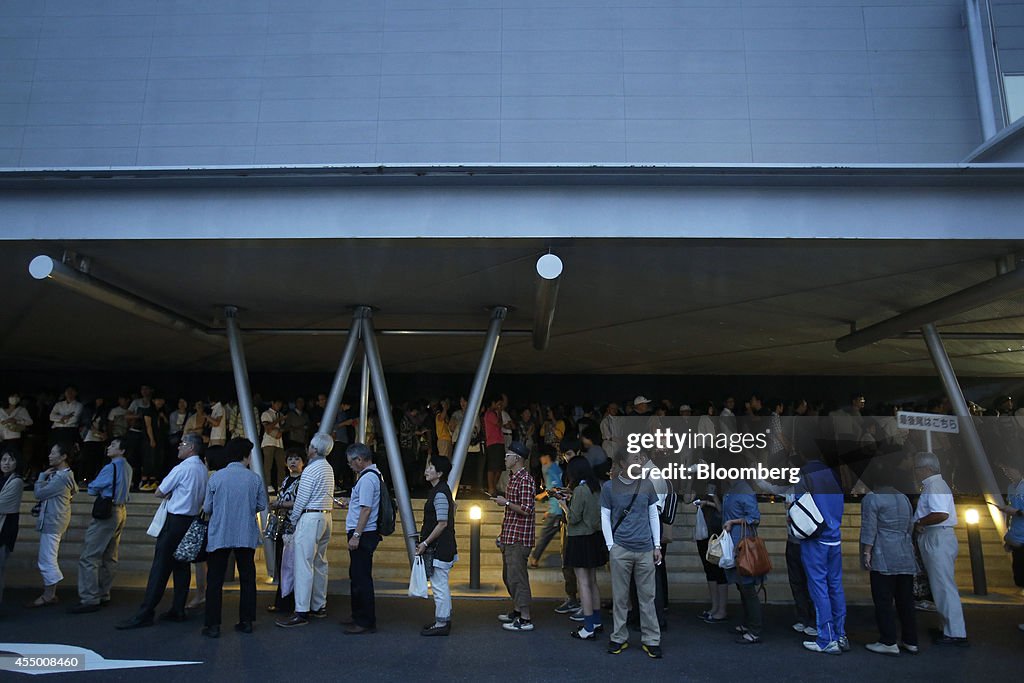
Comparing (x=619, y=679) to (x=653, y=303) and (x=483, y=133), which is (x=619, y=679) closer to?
(x=653, y=303)

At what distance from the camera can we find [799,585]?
21.9ft

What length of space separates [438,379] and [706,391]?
267 inches

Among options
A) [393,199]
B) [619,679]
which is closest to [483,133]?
[393,199]

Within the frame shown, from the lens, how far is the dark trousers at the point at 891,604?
19.8 feet

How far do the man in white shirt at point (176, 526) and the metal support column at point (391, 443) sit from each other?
7.76 feet

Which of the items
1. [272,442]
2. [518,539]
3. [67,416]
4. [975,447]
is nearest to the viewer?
[518,539]

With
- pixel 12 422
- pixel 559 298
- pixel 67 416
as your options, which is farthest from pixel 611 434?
pixel 12 422

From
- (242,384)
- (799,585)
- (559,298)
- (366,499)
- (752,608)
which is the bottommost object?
(752,608)

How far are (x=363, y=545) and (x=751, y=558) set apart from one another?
3.69m

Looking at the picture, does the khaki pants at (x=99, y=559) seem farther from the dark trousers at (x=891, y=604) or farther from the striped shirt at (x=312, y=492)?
the dark trousers at (x=891, y=604)

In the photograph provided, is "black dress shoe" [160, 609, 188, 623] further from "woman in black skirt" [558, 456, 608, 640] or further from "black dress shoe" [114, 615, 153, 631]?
"woman in black skirt" [558, 456, 608, 640]

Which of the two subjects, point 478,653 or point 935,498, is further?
point 935,498

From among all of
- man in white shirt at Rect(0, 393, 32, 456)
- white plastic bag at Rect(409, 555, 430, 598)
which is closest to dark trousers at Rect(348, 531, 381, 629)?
white plastic bag at Rect(409, 555, 430, 598)

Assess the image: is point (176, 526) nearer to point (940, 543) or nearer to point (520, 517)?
point (520, 517)
